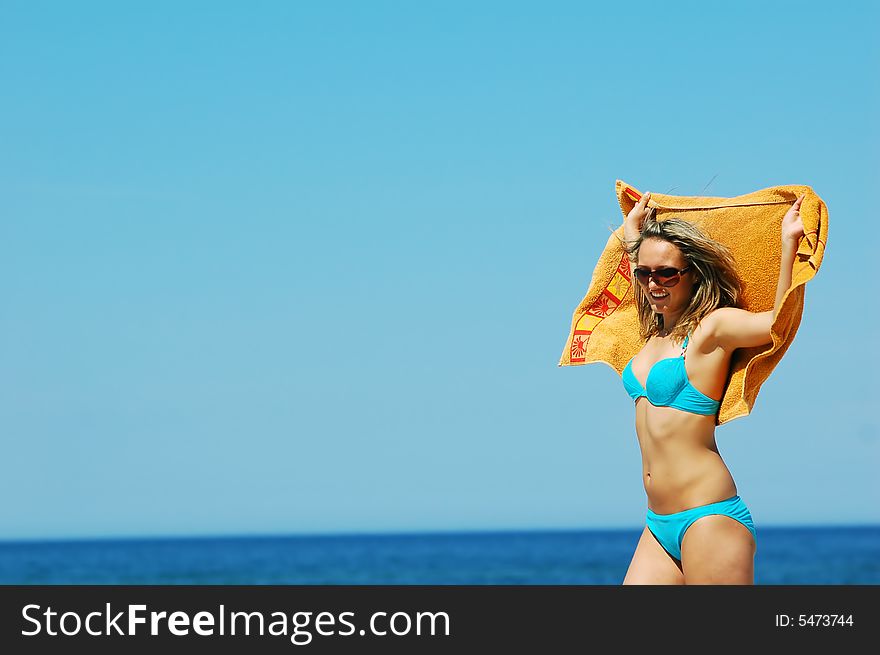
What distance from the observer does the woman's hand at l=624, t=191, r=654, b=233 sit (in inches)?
239

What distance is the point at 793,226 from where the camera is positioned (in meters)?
5.35

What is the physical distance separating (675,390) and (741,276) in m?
0.66

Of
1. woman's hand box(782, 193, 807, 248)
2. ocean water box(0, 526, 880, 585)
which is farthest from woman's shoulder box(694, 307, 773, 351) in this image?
ocean water box(0, 526, 880, 585)

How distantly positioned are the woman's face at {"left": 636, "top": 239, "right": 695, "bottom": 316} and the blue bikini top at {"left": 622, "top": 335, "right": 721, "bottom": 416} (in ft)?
0.65

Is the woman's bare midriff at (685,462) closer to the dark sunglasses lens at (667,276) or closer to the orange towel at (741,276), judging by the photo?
the orange towel at (741,276)

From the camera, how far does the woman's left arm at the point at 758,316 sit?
5.23 meters

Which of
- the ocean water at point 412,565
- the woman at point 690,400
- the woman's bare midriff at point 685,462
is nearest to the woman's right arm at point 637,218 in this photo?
the woman at point 690,400

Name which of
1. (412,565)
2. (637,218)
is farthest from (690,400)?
(412,565)

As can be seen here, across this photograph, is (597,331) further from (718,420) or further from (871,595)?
(871,595)

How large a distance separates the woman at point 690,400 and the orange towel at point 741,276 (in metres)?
0.06

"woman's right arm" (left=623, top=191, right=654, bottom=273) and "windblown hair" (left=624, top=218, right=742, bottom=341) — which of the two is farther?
"woman's right arm" (left=623, top=191, right=654, bottom=273)

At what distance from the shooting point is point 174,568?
171 ft

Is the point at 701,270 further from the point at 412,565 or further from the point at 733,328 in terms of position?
the point at 412,565

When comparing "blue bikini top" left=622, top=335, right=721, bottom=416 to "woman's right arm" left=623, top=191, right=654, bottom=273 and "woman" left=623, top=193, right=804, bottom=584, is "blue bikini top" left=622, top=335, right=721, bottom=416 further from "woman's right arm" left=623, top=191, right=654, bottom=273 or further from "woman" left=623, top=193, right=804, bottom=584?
"woman's right arm" left=623, top=191, right=654, bottom=273
